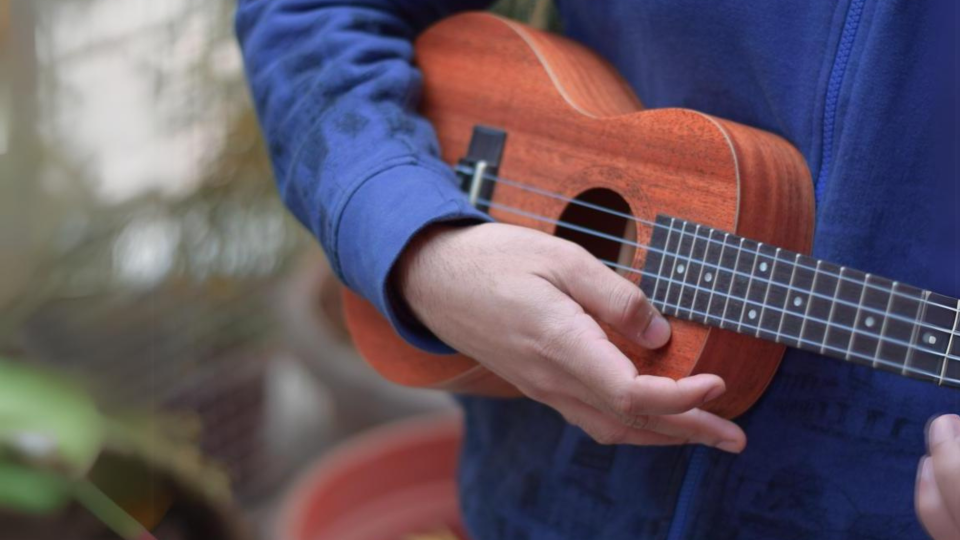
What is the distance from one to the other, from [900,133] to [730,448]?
0.24m

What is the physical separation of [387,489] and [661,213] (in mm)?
949

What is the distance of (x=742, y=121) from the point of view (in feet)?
2.54

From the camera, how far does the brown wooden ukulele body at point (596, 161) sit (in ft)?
2.30

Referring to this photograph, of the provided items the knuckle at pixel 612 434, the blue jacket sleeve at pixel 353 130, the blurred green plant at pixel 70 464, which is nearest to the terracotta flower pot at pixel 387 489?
the blurred green plant at pixel 70 464

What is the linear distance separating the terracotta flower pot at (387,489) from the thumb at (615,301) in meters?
0.81

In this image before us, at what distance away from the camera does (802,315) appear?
0.65 m

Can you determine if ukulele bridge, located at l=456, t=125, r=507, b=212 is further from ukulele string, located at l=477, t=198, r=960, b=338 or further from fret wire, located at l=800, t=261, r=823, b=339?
fret wire, located at l=800, t=261, r=823, b=339

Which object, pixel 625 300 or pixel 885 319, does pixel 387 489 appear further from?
pixel 885 319

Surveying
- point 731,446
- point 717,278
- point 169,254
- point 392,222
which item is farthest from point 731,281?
point 169,254

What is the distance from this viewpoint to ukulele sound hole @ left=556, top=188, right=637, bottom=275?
827 millimetres

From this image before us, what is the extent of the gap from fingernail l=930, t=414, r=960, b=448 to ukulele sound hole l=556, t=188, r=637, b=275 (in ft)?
0.95

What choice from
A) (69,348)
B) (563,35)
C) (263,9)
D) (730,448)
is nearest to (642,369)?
(730,448)

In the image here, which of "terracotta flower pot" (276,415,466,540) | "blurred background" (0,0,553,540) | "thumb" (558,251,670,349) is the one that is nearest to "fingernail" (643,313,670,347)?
"thumb" (558,251,670,349)

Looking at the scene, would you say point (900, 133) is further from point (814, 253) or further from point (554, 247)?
point (554, 247)
